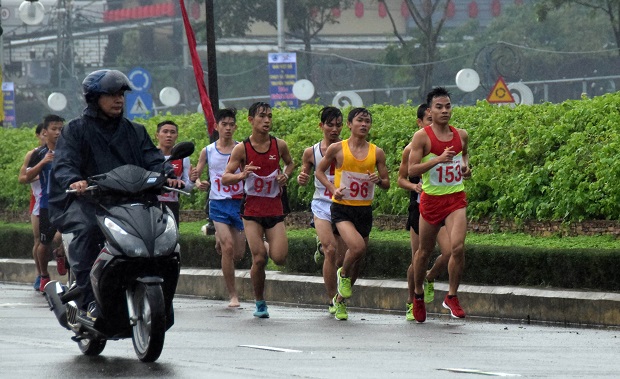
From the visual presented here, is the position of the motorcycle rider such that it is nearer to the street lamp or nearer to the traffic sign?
the traffic sign

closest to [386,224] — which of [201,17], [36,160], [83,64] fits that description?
[36,160]

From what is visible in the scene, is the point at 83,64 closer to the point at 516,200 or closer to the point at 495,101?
the point at 495,101

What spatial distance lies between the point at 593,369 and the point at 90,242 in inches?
122

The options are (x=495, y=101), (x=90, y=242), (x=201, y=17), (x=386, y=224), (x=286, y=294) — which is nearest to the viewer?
(x=90, y=242)

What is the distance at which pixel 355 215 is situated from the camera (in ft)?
44.2

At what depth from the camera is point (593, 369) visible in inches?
338

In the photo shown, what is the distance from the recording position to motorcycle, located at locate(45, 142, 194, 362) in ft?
28.9

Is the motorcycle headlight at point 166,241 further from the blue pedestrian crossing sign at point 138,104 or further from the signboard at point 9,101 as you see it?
the signboard at point 9,101

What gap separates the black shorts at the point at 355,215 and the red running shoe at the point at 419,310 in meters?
0.94

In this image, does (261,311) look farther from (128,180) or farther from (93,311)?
(128,180)

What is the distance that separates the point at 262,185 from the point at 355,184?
95 centimetres

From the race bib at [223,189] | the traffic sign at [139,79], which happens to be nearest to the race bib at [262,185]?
the race bib at [223,189]

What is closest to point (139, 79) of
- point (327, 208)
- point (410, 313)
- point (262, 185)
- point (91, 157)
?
point (262, 185)

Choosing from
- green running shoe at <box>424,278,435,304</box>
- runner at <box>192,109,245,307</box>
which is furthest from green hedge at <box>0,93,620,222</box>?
runner at <box>192,109,245,307</box>
